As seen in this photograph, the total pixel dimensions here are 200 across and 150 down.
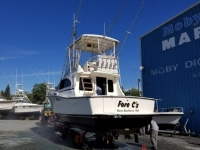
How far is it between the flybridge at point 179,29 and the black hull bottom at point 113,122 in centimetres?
701

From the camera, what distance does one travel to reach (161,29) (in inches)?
583

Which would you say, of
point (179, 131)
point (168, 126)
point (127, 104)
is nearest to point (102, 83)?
point (127, 104)

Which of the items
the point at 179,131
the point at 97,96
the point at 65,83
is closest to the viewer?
the point at 97,96

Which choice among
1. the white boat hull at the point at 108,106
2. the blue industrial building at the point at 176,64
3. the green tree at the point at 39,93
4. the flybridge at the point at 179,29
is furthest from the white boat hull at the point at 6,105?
the green tree at the point at 39,93

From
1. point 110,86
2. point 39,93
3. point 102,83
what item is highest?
point 39,93

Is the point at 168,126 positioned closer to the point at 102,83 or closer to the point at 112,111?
the point at 102,83

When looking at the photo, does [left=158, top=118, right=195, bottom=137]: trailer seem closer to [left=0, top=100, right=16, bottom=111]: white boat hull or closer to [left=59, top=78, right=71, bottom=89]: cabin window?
[left=59, top=78, right=71, bottom=89]: cabin window

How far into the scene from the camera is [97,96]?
697cm

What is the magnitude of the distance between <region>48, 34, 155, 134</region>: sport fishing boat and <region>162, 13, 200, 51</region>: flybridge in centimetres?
498

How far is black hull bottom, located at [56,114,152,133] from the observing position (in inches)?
275

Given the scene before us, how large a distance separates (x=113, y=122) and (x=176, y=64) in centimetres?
791

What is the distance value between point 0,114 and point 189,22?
2004 cm

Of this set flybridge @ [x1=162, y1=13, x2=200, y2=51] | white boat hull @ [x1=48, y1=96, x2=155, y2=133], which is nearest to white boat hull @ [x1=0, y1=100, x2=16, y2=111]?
white boat hull @ [x1=48, y1=96, x2=155, y2=133]

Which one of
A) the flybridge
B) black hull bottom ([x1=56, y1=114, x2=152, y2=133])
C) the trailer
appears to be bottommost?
the trailer
